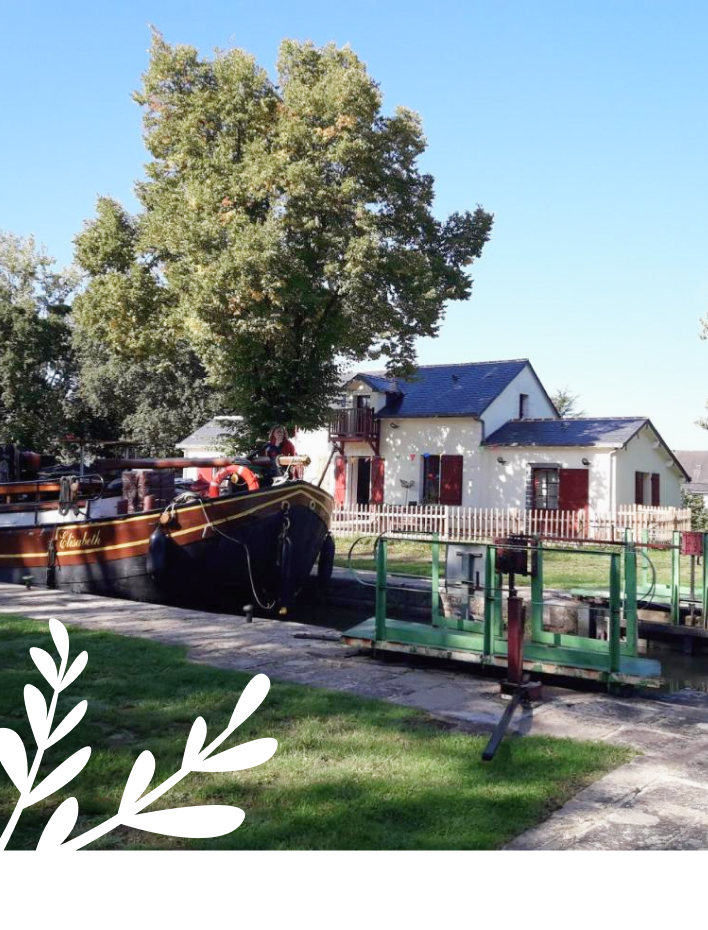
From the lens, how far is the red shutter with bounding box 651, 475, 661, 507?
3353cm

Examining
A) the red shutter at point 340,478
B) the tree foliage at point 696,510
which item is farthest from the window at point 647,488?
the red shutter at point 340,478

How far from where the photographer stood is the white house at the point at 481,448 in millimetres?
31219

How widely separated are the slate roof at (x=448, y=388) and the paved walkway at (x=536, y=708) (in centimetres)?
2372

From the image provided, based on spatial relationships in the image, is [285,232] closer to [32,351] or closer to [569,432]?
[569,432]

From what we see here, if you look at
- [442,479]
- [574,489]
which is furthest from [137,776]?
[442,479]

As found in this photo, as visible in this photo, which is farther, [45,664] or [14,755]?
[45,664]

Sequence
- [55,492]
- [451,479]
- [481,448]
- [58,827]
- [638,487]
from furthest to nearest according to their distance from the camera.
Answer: [451,479] < [481,448] < [638,487] < [55,492] < [58,827]

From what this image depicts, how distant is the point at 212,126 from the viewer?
28.4m

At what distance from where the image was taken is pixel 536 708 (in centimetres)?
668

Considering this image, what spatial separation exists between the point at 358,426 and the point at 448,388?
165 inches
